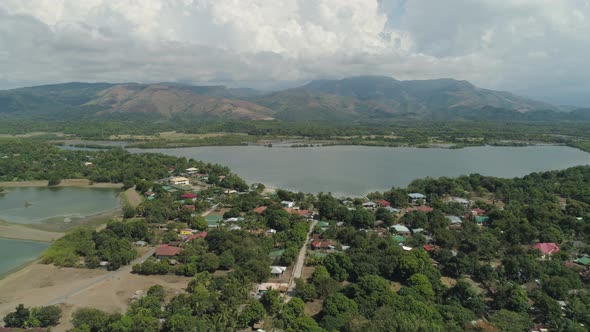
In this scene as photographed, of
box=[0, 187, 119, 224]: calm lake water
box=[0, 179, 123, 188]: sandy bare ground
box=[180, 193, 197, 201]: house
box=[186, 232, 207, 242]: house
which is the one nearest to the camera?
box=[186, 232, 207, 242]: house

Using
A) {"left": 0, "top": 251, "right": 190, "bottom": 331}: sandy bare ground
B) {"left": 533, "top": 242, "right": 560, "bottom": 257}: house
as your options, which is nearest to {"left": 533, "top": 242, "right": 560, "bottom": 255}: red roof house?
{"left": 533, "top": 242, "right": 560, "bottom": 257}: house

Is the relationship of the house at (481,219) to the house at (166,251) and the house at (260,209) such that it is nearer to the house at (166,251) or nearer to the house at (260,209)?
the house at (260,209)

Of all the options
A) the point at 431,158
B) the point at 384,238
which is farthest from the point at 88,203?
the point at 431,158

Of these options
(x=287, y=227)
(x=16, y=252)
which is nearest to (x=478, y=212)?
(x=287, y=227)

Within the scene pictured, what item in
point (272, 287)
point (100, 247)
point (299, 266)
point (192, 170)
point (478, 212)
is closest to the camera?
point (272, 287)

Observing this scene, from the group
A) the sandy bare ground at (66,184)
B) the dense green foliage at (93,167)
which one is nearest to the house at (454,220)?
the dense green foliage at (93,167)

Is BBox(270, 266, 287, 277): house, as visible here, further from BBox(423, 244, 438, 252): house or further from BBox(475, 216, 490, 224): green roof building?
BBox(475, 216, 490, 224): green roof building

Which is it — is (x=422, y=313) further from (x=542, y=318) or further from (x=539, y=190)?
(x=539, y=190)

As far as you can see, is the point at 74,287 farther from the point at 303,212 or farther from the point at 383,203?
the point at 383,203
